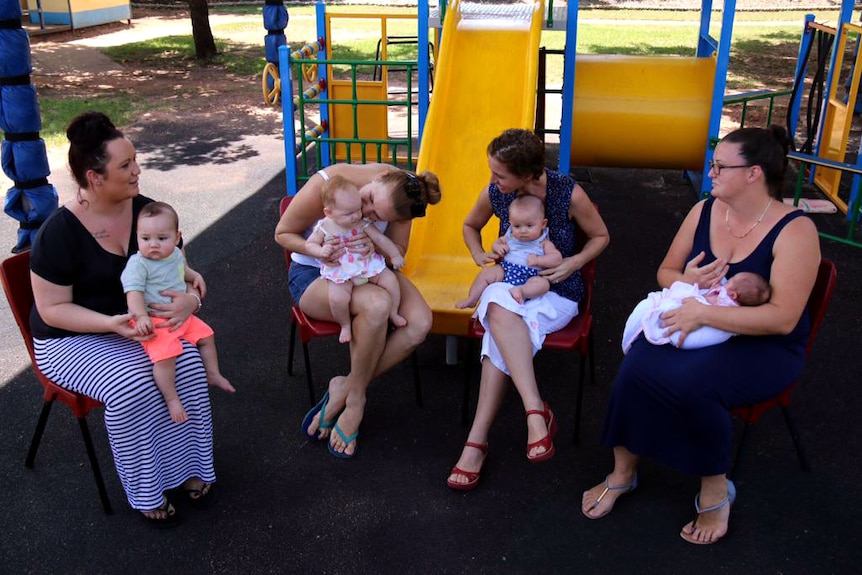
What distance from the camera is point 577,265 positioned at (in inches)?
136

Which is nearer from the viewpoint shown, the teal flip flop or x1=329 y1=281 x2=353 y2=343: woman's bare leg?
x1=329 y1=281 x2=353 y2=343: woman's bare leg

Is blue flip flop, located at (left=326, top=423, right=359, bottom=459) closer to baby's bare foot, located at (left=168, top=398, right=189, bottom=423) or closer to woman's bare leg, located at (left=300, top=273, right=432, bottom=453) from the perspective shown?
woman's bare leg, located at (left=300, top=273, right=432, bottom=453)

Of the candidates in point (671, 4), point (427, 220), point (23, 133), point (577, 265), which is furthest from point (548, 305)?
point (671, 4)

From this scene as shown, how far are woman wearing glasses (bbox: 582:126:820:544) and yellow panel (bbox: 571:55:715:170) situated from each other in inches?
133

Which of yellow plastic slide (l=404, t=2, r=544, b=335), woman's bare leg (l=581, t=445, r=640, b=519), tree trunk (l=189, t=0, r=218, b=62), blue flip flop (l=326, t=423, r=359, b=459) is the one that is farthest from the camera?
tree trunk (l=189, t=0, r=218, b=62)

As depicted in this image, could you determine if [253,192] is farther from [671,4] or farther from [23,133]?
[671,4]

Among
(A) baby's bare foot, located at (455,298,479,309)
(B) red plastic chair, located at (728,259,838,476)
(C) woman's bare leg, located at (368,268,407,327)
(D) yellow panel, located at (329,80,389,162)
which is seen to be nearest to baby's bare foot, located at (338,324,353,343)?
(C) woman's bare leg, located at (368,268,407,327)

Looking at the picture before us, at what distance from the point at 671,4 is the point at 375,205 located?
20484 mm

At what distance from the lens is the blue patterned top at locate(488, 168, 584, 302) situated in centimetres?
348

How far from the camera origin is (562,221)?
351cm

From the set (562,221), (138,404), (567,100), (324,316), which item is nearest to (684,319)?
(562,221)

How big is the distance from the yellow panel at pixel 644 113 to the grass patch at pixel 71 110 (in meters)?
5.68

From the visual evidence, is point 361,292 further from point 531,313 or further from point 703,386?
point 703,386

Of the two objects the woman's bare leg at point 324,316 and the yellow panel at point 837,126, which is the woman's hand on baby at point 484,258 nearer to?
the woman's bare leg at point 324,316
